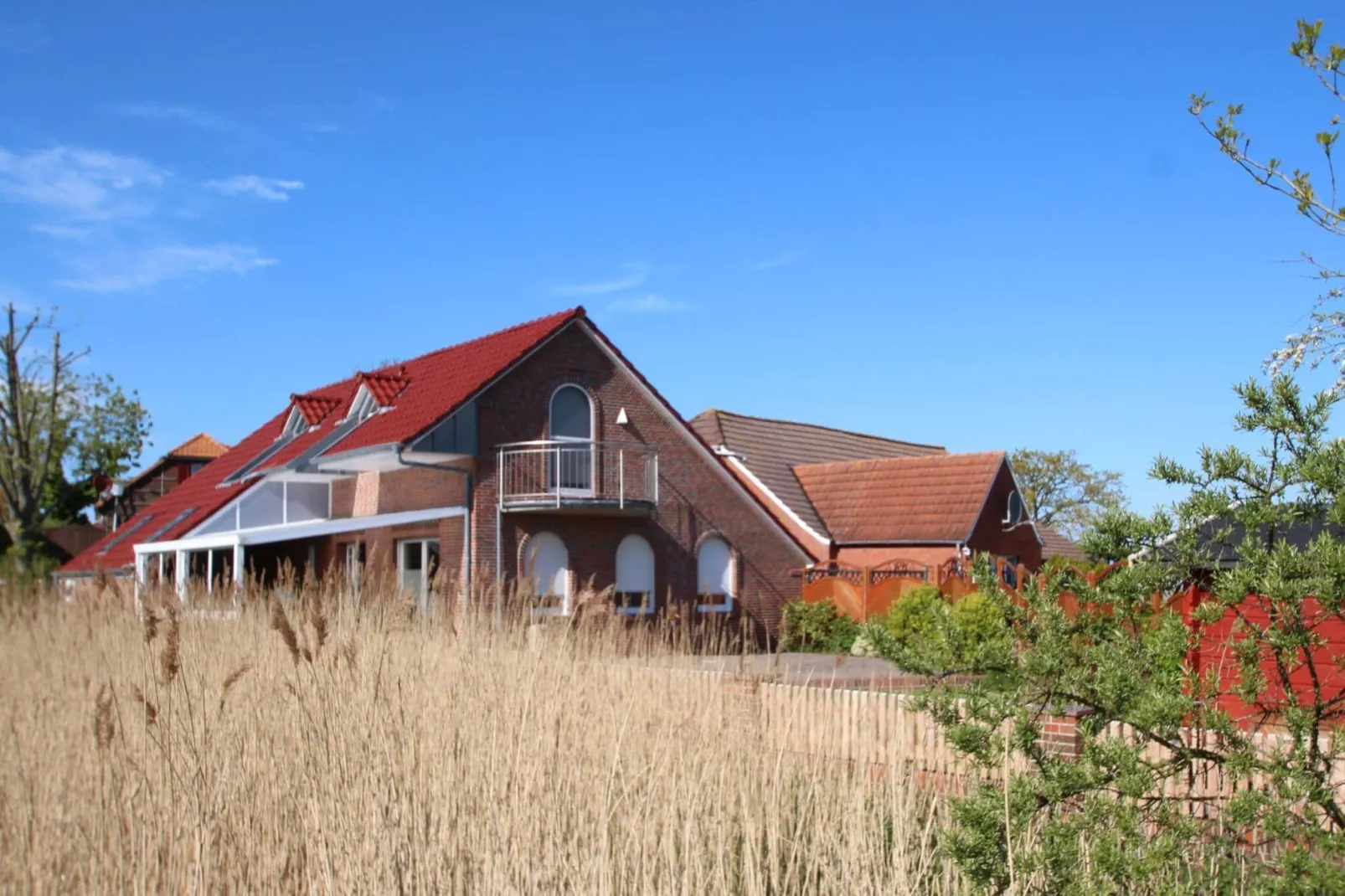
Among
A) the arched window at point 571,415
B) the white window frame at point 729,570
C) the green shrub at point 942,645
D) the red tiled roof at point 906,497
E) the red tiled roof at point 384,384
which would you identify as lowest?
the white window frame at point 729,570

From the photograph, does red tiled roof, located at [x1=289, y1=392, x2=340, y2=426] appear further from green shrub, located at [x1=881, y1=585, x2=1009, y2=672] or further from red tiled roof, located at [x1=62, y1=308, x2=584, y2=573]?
green shrub, located at [x1=881, y1=585, x2=1009, y2=672]

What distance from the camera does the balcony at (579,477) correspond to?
2303 cm

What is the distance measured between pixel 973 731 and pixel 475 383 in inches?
791

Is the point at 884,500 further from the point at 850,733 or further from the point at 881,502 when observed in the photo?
the point at 850,733

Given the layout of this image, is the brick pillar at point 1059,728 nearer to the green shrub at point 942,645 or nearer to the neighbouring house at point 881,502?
the green shrub at point 942,645

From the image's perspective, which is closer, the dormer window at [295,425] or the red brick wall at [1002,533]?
the dormer window at [295,425]

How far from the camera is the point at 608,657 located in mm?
6824

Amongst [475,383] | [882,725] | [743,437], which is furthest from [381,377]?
[882,725]

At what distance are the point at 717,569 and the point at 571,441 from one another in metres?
5.08

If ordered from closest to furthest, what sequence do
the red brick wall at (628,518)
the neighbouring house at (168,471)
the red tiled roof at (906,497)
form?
the red brick wall at (628,518), the red tiled roof at (906,497), the neighbouring house at (168,471)

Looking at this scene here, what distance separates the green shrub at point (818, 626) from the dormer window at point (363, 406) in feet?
32.9

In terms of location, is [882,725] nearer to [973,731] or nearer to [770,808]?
[770,808]

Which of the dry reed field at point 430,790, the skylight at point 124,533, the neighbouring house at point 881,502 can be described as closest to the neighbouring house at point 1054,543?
the neighbouring house at point 881,502

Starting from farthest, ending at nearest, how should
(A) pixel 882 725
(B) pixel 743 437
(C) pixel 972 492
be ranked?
1. (B) pixel 743 437
2. (C) pixel 972 492
3. (A) pixel 882 725
